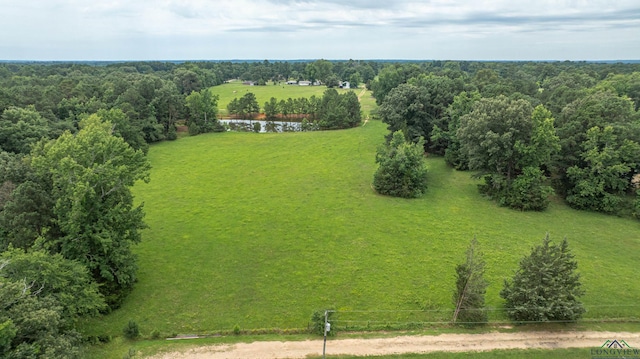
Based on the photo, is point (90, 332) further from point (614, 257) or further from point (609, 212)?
point (609, 212)

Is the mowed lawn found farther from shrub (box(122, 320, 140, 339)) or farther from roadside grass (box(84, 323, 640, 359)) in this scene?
roadside grass (box(84, 323, 640, 359))

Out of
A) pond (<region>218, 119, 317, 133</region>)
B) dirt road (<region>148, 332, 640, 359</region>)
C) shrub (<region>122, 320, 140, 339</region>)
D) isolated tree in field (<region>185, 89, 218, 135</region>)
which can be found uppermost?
isolated tree in field (<region>185, 89, 218, 135</region>)

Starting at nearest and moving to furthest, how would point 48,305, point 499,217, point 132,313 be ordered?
point 48,305 → point 132,313 → point 499,217

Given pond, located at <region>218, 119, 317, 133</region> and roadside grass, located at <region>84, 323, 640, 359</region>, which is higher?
pond, located at <region>218, 119, 317, 133</region>

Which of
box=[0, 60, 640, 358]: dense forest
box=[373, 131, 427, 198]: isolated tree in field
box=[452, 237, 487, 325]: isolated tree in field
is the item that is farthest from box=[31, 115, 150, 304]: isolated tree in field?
box=[373, 131, 427, 198]: isolated tree in field

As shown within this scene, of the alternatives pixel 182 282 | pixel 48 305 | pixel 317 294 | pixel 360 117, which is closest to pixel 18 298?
pixel 48 305

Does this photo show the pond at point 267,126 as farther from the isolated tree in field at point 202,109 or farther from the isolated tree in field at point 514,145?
the isolated tree in field at point 514,145

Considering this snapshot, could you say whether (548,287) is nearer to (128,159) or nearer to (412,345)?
(412,345)

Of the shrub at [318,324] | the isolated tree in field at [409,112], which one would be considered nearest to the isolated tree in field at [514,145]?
the isolated tree in field at [409,112]
